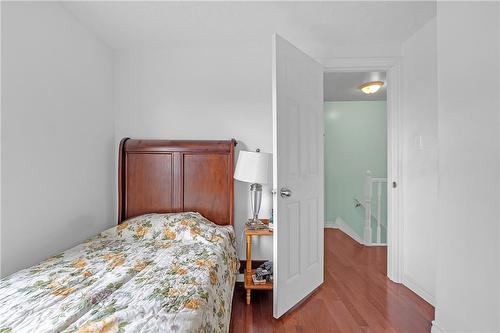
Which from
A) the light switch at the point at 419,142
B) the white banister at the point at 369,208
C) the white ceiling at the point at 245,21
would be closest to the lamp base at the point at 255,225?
the light switch at the point at 419,142

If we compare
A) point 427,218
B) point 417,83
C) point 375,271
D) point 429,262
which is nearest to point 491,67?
point 417,83

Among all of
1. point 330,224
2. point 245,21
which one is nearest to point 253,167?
point 245,21

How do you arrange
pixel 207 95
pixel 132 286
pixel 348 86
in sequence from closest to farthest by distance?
pixel 132 286 < pixel 207 95 < pixel 348 86

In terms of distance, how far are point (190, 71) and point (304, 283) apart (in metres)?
2.25

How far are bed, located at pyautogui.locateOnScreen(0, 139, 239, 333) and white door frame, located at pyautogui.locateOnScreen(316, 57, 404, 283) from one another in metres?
1.42

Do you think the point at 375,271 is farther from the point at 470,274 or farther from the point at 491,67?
the point at 491,67

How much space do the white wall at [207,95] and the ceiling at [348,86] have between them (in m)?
0.87

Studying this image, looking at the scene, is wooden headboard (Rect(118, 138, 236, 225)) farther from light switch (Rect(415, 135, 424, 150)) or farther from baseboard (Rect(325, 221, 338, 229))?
baseboard (Rect(325, 221, 338, 229))

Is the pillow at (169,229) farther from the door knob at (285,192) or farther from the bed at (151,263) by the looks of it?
the door knob at (285,192)

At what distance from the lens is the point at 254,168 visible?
2.18 meters

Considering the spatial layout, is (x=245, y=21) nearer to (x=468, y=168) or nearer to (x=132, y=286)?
(x=468, y=168)

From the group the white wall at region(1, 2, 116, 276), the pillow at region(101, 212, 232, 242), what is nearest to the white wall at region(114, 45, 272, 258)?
the white wall at region(1, 2, 116, 276)

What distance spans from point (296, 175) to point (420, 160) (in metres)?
1.16

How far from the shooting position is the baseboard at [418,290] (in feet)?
7.11
